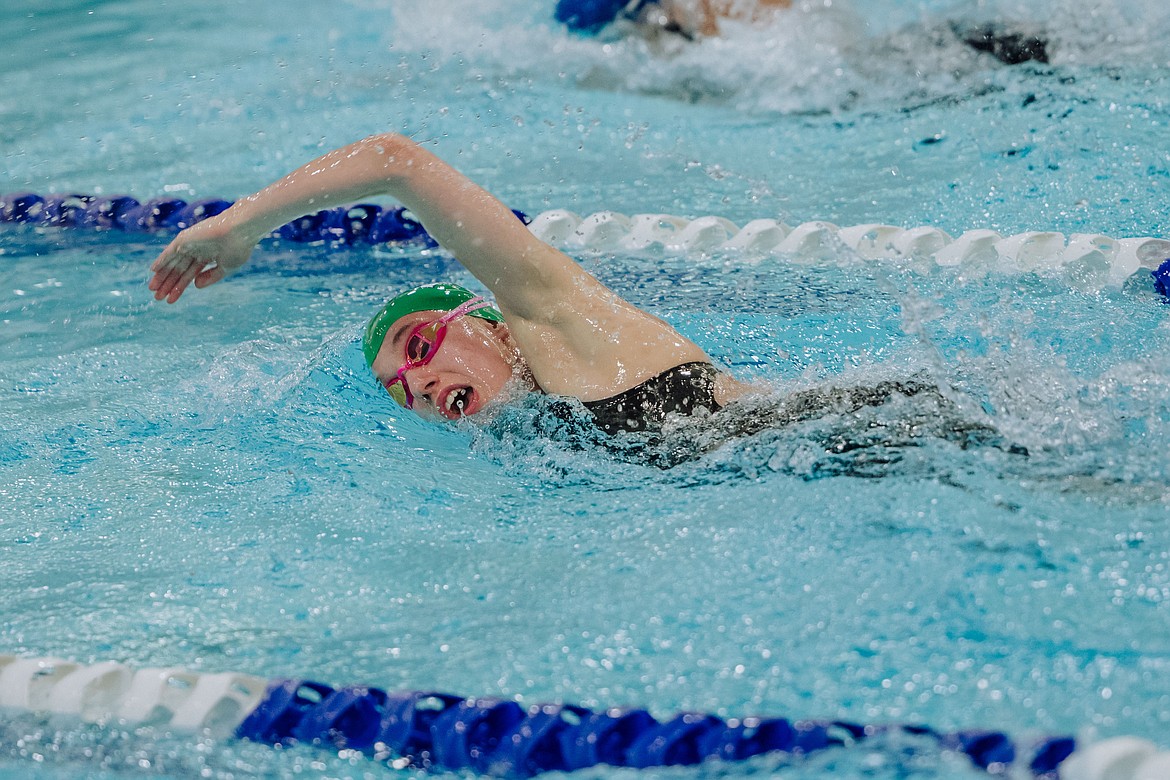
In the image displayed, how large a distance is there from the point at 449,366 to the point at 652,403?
44 centimetres

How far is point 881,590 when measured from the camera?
186 cm

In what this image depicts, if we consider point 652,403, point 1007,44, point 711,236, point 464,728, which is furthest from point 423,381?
point 1007,44

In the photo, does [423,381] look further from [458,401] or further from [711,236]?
[711,236]

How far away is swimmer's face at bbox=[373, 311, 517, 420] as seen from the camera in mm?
2400

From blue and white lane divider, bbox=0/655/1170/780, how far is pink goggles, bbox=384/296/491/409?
0.82 metres

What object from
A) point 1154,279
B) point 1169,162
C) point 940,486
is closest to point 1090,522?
point 940,486

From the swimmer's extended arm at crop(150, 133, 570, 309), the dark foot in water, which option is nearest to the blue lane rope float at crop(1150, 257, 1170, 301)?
the swimmer's extended arm at crop(150, 133, 570, 309)

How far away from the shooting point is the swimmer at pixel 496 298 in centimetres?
231

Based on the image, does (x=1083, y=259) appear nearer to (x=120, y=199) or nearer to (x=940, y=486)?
(x=940, y=486)

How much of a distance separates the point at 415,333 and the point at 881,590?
3.68 feet

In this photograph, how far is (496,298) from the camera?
93.3 inches

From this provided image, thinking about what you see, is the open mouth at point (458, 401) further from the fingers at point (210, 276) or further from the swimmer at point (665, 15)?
the swimmer at point (665, 15)

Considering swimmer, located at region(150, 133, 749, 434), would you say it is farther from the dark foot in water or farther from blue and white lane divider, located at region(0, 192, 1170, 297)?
the dark foot in water

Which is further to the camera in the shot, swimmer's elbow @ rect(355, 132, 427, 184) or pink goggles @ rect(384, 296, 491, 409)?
pink goggles @ rect(384, 296, 491, 409)
